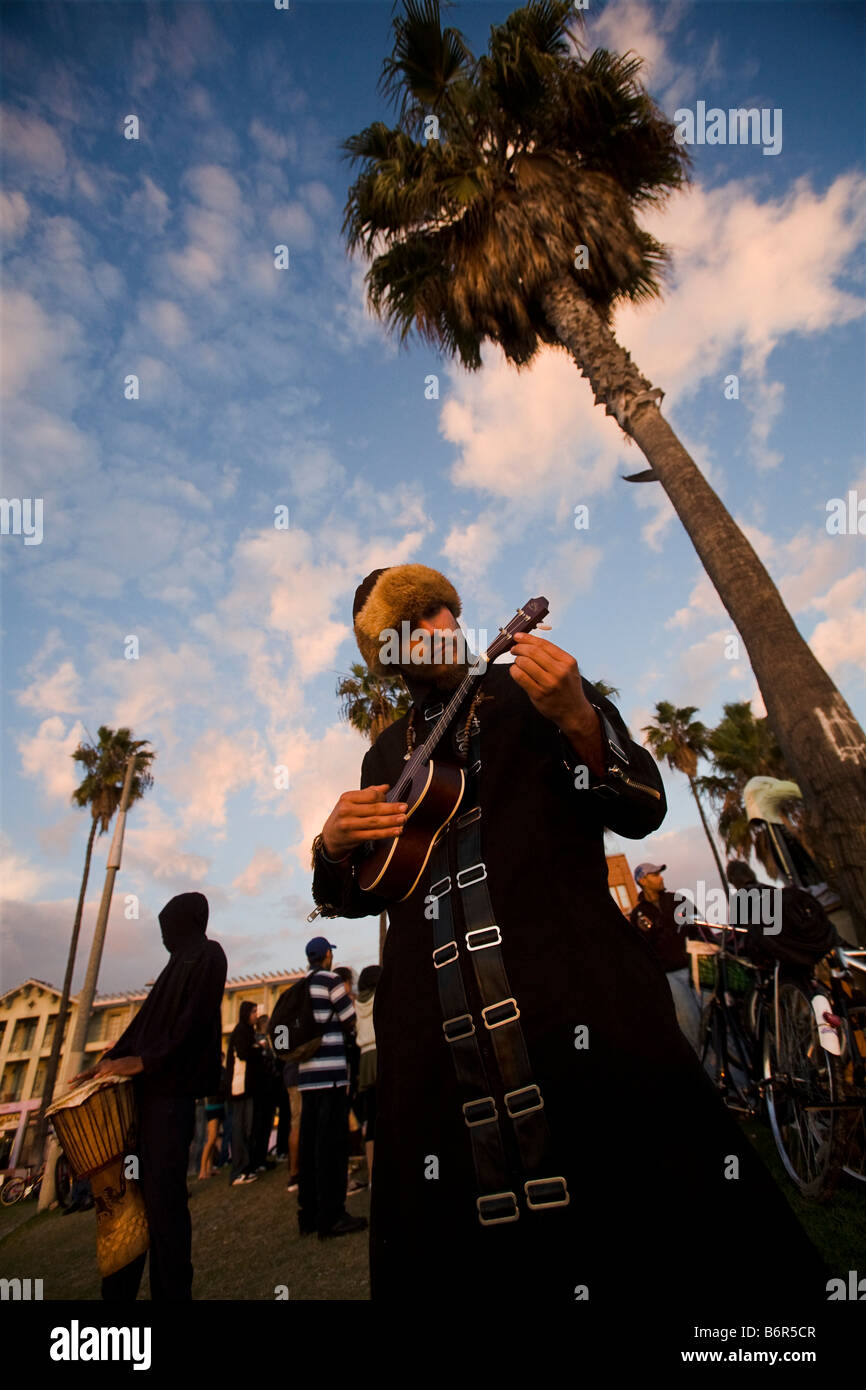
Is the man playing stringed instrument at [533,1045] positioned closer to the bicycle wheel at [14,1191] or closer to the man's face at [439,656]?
the man's face at [439,656]

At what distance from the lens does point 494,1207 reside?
3.82 feet

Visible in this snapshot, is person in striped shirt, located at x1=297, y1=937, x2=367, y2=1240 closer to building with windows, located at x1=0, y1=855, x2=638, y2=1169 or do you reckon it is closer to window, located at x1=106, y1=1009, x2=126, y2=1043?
building with windows, located at x1=0, y1=855, x2=638, y2=1169

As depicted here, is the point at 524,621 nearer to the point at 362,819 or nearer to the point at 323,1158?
the point at 362,819

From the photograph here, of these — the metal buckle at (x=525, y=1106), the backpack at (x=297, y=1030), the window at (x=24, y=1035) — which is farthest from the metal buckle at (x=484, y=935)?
the window at (x=24, y=1035)

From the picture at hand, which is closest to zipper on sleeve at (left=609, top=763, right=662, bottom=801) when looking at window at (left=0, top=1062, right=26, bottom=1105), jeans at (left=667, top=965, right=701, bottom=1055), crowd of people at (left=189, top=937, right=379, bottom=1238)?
crowd of people at (left=189, top=937, right=379, bottom=1238)

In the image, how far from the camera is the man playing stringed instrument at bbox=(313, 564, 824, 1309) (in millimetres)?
1107

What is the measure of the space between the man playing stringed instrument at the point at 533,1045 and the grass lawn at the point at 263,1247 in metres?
2.97

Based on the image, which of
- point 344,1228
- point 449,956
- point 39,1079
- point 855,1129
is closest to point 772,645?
point 855,1129

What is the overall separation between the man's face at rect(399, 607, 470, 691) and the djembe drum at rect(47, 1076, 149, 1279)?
3110mm

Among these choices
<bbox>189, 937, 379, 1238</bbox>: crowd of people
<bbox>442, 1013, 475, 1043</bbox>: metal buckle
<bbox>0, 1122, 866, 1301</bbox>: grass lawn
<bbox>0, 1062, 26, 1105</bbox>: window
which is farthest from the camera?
<bbox>0, 1062, 26, 1105</bbox>: window

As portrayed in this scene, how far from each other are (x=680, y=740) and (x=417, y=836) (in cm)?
2702

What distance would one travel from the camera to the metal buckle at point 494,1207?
114 centimetres
